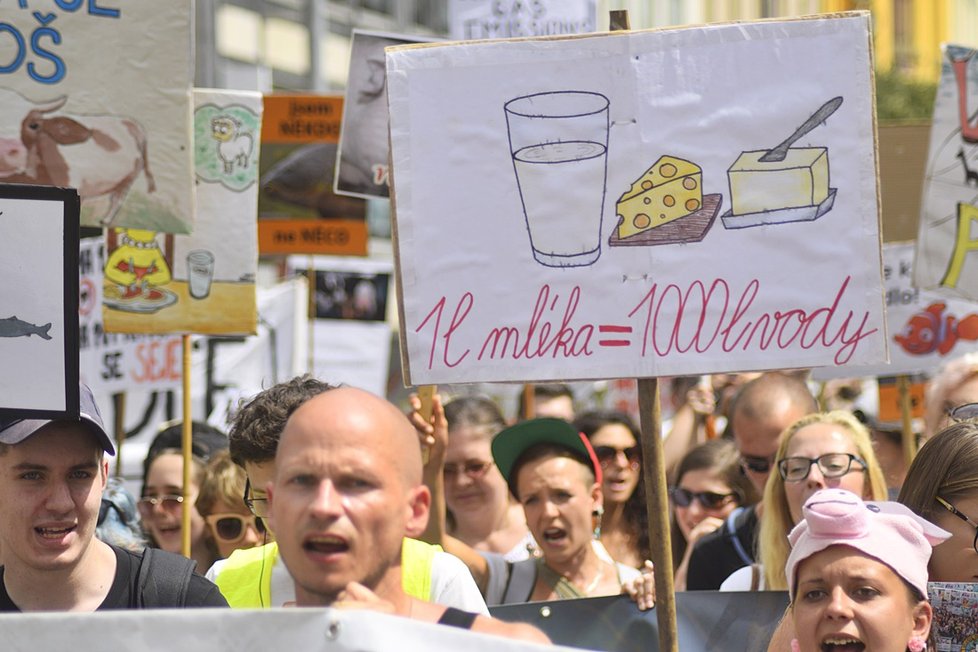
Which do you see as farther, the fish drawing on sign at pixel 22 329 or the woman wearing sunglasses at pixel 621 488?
the woman wearing sunglasses at pixel 621 488

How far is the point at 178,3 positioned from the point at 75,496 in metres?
1.99

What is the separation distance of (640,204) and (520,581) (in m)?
1.47

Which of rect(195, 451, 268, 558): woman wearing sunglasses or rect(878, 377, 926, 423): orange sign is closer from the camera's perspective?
rect(195, 451, 268, 558): woman wearing sunglasses

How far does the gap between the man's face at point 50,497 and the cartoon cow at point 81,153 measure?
4.51 feet

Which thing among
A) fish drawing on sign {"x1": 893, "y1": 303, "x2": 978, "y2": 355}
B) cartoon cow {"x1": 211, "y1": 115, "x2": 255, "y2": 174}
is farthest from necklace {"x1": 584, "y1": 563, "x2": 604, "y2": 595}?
fish drawing on sign {"x1": 893, "y1": 303, "x2": 978, "y2": 355}

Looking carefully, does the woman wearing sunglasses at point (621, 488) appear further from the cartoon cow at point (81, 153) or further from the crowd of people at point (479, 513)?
the cartoon cow at point (81, 153)

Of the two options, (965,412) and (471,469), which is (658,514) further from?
(471,469)

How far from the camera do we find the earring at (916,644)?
125 inches

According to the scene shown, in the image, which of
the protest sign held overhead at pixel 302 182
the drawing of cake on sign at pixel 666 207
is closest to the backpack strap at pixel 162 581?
the drawing of cake on sign at pixel 666 207

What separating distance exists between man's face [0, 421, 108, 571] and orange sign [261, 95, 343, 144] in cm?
499

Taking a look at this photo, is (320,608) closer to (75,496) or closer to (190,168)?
(75,496)

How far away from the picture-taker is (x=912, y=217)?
760 centimetres

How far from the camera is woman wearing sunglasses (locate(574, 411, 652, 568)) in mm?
5484

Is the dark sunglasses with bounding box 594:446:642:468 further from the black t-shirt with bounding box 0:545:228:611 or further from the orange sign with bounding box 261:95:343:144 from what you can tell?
the orange sign with bounding box 261:95:343:144
